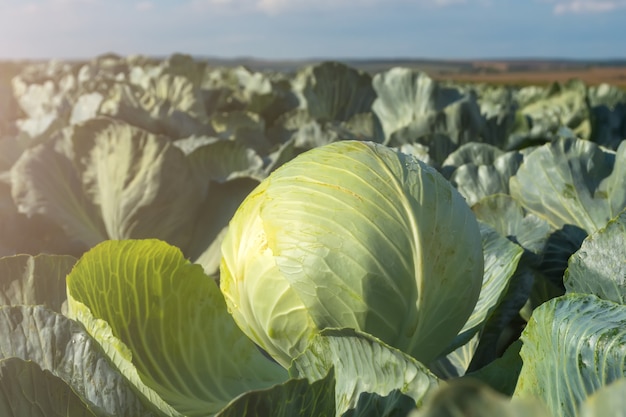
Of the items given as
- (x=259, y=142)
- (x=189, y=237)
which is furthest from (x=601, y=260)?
(x=259, y=142)

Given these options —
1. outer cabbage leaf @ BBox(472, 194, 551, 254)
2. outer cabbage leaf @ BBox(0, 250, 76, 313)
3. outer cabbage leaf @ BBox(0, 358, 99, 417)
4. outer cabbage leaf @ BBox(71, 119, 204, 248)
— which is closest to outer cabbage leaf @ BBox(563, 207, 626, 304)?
outer cabbage leaf @ BBox(472, 194, 551, 254)

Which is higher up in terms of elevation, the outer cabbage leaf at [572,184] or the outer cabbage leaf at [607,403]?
the outer cabbage leaf at [607,403]

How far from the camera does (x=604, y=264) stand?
1362mm

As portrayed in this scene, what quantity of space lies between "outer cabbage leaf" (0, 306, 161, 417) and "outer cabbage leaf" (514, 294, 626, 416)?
64cm

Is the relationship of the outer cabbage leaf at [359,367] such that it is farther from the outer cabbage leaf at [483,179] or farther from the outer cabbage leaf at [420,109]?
the outer cabbage leaf at [420,109]

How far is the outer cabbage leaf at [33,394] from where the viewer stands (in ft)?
3.45

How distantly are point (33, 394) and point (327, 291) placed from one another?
1.71 feet

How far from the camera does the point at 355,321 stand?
→ 4.27ft

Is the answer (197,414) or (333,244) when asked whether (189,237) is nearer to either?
(197,414)

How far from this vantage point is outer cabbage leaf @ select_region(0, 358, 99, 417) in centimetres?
105

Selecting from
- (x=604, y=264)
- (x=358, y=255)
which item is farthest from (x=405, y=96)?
(x=358, y=255)

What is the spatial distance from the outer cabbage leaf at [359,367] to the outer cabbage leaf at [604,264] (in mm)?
495

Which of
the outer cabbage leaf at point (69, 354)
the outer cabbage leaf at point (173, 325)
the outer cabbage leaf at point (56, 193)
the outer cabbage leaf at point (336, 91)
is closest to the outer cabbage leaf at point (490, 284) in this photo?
the outer cabbage leaf at point (173, 325)

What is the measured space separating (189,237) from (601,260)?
4.94 ft
